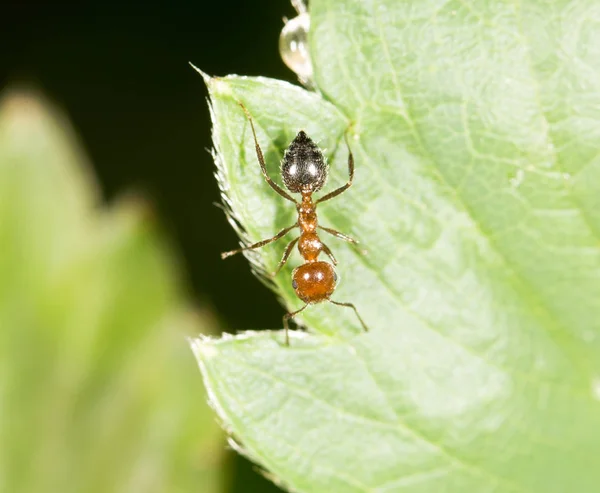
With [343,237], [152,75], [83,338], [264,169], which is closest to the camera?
[264,169]

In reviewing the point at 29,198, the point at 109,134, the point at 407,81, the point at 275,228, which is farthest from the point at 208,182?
the point at 407,81

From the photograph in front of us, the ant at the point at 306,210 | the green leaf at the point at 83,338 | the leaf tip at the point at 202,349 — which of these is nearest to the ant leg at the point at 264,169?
the ant at the point at 306,210

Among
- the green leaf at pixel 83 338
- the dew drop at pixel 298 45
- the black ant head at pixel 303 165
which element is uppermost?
the dew drop at pixel 298 45

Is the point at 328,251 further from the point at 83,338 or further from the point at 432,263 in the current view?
the point at 83,338

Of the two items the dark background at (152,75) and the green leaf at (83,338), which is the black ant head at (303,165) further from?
the dark background at (152,75)

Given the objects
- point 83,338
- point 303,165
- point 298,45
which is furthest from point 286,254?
point 83,338

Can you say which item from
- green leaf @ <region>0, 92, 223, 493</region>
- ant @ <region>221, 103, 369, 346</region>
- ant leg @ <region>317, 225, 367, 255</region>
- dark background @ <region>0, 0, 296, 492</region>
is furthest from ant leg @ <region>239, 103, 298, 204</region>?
dark background @ <region>0, 0, 296, 492</region>
